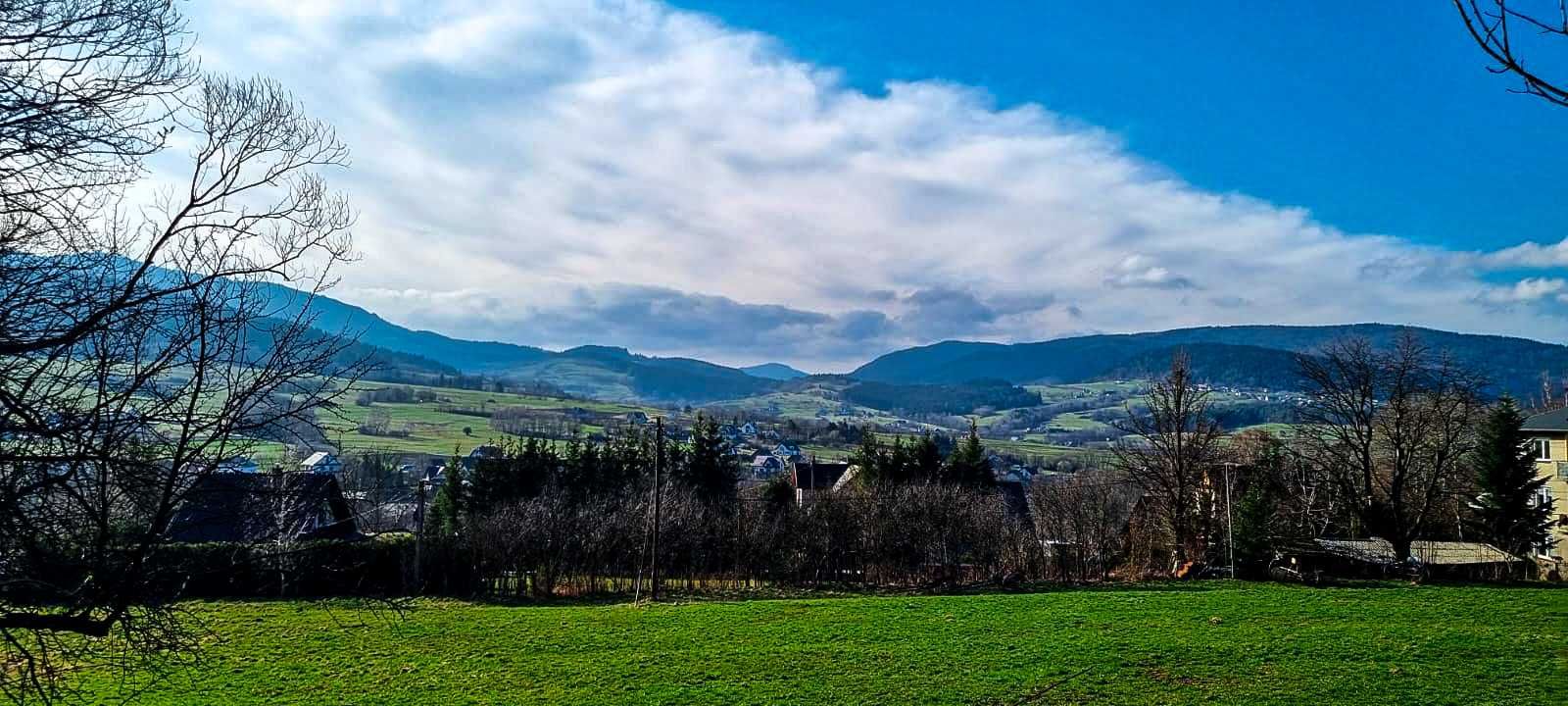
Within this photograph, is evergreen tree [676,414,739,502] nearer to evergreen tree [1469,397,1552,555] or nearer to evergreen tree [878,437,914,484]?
evergreen tree [878,437,914,484]

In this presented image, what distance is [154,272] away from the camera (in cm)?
452

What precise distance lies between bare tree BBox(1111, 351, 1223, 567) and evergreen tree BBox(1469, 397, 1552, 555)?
8.75 m

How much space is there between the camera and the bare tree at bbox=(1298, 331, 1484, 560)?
30.3m

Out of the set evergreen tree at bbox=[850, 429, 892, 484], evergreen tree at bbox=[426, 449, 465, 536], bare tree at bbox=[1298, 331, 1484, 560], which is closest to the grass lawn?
bare tree at bbox=[1298, 331, 1484, 560]

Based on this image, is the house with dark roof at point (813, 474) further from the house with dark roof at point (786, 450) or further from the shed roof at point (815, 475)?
the house with dark roof at point (786, 450)

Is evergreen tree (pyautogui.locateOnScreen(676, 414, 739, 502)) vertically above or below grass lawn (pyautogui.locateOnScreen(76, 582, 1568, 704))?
above

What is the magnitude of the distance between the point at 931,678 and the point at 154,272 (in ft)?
36.7

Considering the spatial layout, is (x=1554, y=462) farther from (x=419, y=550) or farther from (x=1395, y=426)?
(x=419, y=550)

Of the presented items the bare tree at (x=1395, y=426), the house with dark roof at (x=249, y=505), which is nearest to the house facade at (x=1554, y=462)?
the bare tree at (x=1395, y=426)

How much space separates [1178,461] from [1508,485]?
35.8ft

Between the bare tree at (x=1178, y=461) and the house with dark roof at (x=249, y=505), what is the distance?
2826 centimetres

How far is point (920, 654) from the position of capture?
48.0ft

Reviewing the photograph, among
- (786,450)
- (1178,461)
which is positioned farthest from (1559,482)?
(786,450)

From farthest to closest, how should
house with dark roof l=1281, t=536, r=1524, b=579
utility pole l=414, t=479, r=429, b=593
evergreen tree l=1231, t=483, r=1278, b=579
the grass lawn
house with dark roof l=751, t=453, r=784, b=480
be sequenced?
house with dark roof l=751, t=453, r=784, b=480 < evergreen tree l=1231, t=483, r=1278, b=579 < house with dark roof l=1281, t=536, r=1524, b=579 < utility pole l=414, t=479, r=429, b=593 < the grass lawn
